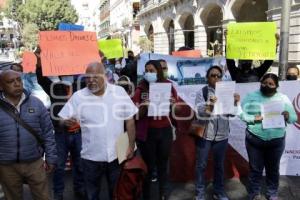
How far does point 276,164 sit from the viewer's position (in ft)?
14.9

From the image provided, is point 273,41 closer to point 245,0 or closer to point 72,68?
point 72,68

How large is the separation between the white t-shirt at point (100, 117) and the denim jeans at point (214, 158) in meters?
1.21

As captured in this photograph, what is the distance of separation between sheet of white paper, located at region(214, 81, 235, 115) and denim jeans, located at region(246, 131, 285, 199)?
0.45 m

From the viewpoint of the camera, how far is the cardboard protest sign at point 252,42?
5590mm

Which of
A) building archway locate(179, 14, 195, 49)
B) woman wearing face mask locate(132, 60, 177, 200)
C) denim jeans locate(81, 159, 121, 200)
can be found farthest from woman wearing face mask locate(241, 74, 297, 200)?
building archway locate(179, 14, 195, 49)

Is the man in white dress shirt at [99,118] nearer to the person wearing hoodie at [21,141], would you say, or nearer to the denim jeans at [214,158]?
the person wearing hoodie at [21,141]

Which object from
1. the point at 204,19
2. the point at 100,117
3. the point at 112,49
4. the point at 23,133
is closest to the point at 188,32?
the point at 204,19

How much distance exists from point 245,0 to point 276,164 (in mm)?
16579

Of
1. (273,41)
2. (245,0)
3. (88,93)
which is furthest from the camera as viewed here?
(245,0)

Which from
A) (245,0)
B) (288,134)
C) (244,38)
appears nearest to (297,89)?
(288,134)

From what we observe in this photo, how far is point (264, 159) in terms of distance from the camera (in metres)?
4.61

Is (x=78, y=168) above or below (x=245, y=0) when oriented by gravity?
below

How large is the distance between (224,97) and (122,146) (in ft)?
4.32

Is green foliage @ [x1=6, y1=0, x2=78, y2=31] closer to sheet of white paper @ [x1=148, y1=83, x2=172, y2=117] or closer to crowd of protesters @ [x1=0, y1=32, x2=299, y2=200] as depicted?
crowd of protesters @ [x1=0, y1=32, x2=299, y2=200]
